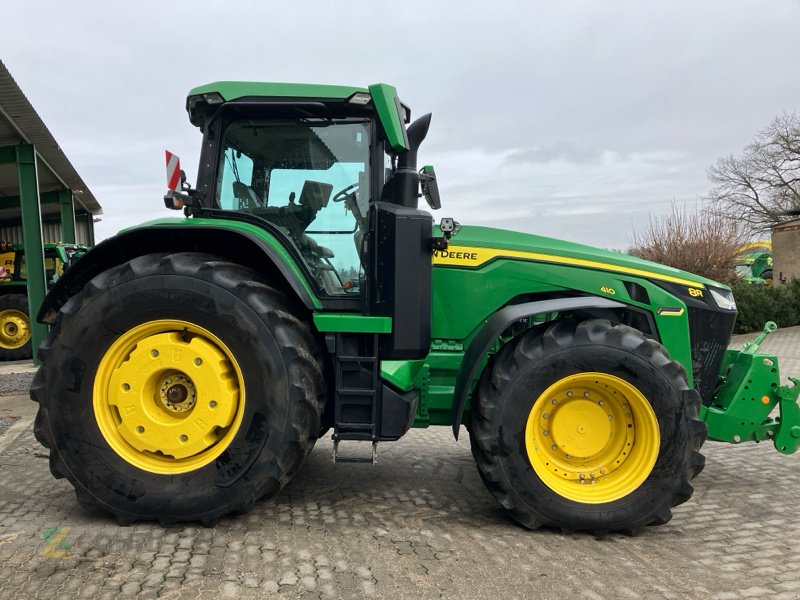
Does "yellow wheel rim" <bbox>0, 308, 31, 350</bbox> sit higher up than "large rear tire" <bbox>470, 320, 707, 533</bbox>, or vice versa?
"large rear tire" <bbox>470, 320, 707, 533</bbox>

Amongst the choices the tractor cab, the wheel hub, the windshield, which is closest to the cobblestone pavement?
the wheel hub

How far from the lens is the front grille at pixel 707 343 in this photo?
3652 millimetres

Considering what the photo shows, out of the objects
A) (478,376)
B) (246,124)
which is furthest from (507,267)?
(246,124)

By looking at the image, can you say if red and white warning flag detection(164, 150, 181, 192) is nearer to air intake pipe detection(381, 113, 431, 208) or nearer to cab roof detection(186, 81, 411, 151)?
cab roof detection(186, 81, 411, 151)

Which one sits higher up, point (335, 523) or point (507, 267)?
point (507, 267)

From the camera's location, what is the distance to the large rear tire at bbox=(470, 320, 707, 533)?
3068 mm

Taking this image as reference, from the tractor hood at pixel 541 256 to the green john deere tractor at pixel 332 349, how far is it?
19 millimetres

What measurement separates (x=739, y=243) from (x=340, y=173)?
1602cm

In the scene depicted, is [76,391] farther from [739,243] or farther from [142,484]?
[739,243]

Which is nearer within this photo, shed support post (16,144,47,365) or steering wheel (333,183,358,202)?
steering wheel (333,183,358,202)

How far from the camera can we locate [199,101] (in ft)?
11.0

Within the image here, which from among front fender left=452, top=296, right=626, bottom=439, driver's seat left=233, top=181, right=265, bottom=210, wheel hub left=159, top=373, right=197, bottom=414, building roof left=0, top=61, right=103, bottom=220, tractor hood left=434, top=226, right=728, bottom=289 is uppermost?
building roof left=0, top=61, right=103, bottom=220

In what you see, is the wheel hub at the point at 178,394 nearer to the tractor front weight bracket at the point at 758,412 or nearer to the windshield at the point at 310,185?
the windshield at the point at 310,185

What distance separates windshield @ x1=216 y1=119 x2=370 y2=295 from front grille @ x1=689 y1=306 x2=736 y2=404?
2.11 metres
